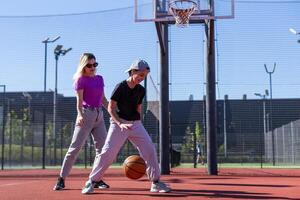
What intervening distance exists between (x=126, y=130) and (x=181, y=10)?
6.25 meters

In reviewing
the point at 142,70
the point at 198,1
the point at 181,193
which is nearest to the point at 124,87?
the point at 142,70

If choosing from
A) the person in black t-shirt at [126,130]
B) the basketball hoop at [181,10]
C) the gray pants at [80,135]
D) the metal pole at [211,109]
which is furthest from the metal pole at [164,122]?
the person in black t-shirt at [126,130]

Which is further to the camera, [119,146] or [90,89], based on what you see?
[90,89]

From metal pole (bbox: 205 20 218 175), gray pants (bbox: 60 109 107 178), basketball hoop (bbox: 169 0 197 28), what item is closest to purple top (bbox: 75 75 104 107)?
gray pants (bbox: 60 109 107 178)

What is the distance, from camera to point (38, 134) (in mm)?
24938

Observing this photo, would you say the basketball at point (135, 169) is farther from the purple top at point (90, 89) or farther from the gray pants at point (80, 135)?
the purple top at point (90, 89)

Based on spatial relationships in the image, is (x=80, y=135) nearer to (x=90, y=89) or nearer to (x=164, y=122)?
(x=90, y=89)

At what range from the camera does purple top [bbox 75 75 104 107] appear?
24.5 ft

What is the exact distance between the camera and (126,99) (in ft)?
22.6

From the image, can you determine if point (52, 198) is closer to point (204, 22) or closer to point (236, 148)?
point (204, 22)

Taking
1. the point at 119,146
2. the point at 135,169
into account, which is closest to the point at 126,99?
the point at 119,146

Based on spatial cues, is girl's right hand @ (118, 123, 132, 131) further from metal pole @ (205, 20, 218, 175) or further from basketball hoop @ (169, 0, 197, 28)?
metal pole @ (205, 20, 218, 175)

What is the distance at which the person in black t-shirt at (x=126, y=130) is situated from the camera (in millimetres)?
6836

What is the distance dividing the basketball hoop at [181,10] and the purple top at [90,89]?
17.5ft
